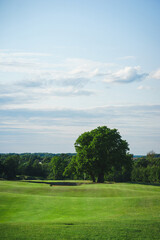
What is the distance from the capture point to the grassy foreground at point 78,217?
11008mm

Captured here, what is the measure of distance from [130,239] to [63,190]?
1951cm

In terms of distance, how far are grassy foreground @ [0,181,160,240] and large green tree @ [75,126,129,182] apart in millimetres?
17275

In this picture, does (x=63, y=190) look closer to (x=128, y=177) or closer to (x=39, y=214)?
(x=39, y=214)

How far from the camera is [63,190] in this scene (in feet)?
95.8

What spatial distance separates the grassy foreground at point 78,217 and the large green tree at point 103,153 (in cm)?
1727

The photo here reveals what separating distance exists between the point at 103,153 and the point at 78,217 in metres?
31.1

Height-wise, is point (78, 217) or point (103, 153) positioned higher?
point (103, 153)

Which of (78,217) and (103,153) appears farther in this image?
(103,153)

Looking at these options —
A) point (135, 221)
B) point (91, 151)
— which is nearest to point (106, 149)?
point (91, 151)

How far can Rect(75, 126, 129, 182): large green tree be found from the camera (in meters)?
46.2

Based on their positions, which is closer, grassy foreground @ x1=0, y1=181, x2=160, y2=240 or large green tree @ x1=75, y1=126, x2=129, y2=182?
grassy foreground @ x1=0, y1=181, x2=160, y2=240

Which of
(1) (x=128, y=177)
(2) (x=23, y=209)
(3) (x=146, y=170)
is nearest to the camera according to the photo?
(2) (x=23, y=209)

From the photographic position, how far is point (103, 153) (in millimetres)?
46656

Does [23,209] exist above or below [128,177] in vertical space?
above
